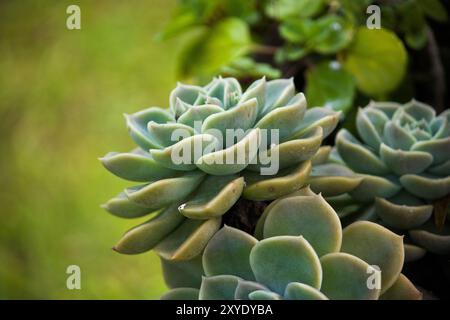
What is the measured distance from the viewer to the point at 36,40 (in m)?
1.08

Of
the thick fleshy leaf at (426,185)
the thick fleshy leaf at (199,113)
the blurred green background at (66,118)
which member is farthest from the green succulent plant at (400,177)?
the blurred green background at (66,118)

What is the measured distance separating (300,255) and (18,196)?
0.82 meters

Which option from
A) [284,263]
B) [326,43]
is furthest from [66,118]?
[284,263]

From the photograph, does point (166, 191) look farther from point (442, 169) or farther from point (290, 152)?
point (442, 169)

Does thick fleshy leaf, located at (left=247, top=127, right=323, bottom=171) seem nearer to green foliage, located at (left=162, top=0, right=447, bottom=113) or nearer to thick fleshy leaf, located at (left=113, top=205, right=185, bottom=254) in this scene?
thick fleshy leaf, located at (left=113, top=205, right=185, bottom=254)

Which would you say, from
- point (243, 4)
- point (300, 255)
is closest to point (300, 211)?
point (300, 255)

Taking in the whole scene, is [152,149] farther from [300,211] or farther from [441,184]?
[441,184]

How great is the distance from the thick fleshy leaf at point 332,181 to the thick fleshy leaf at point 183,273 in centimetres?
11

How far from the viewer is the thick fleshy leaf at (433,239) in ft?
1.44

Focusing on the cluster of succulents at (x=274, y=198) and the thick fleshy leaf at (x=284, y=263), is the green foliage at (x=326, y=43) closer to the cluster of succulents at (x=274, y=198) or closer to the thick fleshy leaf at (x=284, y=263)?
the cluster of succulents at (x=274, y=198)

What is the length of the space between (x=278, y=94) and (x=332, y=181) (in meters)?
0.08

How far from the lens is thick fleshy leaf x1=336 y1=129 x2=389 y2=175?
1.56 ft

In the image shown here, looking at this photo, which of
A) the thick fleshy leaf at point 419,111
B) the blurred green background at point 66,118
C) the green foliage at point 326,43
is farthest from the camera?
the blurred green background at point 66,118

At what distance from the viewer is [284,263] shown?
34 centimetres
